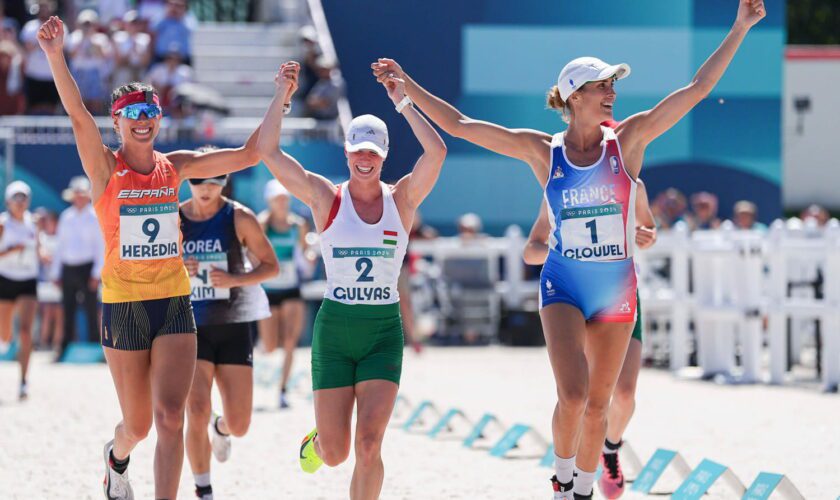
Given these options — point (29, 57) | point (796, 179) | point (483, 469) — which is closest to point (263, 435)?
point (483, 469)

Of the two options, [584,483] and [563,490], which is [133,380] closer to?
[563,490]

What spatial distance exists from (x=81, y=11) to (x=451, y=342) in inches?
340

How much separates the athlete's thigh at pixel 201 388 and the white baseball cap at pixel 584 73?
2771mm

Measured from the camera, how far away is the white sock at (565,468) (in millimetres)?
7633

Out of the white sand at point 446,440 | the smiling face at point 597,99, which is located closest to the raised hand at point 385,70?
the smiling face at point 597,99

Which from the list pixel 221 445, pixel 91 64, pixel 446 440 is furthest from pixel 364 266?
pixel 91 64

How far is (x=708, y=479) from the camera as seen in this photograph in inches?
334

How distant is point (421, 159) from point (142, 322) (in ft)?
5.51

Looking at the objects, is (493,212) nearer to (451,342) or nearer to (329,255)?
(451,342)

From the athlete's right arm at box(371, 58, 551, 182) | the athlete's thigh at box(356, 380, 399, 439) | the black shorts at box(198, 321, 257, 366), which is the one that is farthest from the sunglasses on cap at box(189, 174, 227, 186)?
the athlete's thigh at box(356, 380, 399, 439)

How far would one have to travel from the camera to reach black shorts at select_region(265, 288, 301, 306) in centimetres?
1459

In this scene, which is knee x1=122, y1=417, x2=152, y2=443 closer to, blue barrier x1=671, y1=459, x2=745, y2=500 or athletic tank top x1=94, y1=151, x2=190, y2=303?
athletic tank top x1=94, y1=151, x2=190, y2=303

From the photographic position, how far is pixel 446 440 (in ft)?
39.7

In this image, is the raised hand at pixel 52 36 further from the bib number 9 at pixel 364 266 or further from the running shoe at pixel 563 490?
the running shoe at pixel 563 490
